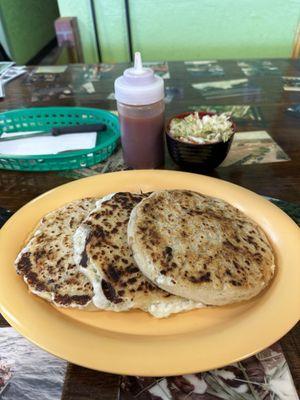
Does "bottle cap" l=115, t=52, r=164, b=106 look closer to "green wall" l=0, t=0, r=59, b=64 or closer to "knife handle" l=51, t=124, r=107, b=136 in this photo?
"knife handle" l=51, t=124, r=107, b=136

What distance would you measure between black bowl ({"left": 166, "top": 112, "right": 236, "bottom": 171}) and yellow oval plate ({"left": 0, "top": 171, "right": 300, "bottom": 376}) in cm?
32

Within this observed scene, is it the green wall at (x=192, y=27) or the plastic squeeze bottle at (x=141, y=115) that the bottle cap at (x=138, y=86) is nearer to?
the plastic squeeze bottle at (x=141, y=115)

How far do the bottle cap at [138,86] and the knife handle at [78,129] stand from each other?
357 millimetres

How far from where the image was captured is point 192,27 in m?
2.90

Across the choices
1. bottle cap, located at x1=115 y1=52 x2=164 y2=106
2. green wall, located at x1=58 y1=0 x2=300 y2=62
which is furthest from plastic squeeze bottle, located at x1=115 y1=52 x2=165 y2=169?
green wall, located at x1=58 y1=0 x2=300 y2=62

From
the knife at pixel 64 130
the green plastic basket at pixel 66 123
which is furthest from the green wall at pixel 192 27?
the knife at pixel 64 130

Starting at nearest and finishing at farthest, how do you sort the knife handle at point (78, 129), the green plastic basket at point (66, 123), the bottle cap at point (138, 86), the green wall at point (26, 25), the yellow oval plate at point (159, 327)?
the yellow oval plate at point (159, 327), the bottle cap at point (138, 86), the green plastic basket at point (66, 123), the knife handle at point (78, 129), the green wall at point (26, 25)

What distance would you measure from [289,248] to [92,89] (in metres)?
1.41

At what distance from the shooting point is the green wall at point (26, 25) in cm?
418

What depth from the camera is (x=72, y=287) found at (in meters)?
0.70

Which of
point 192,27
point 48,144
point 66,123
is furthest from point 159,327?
point 192,27

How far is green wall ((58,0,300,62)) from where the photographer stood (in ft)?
9.15

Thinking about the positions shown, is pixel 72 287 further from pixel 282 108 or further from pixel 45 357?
Answer: pixel 282 108

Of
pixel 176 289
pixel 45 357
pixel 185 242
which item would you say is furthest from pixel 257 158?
pixel 45 357
